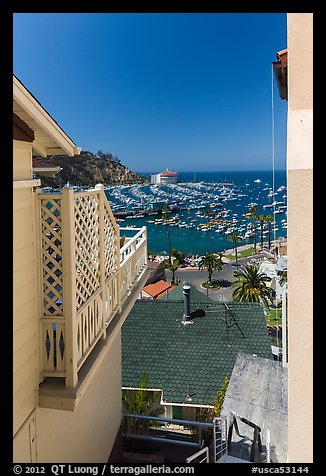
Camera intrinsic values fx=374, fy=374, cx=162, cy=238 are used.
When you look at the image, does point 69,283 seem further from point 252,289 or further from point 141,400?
point 252,289

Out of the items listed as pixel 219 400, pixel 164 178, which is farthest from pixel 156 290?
pixel 164 178

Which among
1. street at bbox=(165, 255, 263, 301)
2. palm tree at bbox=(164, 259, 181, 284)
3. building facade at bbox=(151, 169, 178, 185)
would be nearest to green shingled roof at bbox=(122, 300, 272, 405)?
street at bbox=(165, 255, 263, 301)

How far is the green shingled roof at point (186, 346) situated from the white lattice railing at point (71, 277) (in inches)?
224

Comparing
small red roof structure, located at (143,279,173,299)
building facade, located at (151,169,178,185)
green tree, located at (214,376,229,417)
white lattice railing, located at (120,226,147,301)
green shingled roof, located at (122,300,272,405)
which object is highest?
building facade, located at (151,169,178,185)

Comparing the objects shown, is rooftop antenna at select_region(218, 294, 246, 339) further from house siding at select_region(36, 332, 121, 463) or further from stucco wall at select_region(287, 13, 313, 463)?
stucco wall at select_region(287, 13, 313, 463)

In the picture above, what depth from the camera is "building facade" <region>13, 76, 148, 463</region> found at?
2.76 m

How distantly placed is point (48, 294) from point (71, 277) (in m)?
0.39

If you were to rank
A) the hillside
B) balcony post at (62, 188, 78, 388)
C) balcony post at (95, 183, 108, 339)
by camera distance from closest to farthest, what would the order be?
1. balcony post at (62, 188, 78, 388)
2. balcony post at (95, 183, 108, 339)
3. the hillside

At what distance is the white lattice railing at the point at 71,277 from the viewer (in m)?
2.97

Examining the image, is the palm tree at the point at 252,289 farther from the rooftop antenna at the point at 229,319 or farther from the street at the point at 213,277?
the rooftop antenna at the point at 229,319

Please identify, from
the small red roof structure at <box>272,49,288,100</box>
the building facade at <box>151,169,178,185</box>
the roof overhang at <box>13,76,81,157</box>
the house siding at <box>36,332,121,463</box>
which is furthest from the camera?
the building facade at <box>151,169,178,185</box>
